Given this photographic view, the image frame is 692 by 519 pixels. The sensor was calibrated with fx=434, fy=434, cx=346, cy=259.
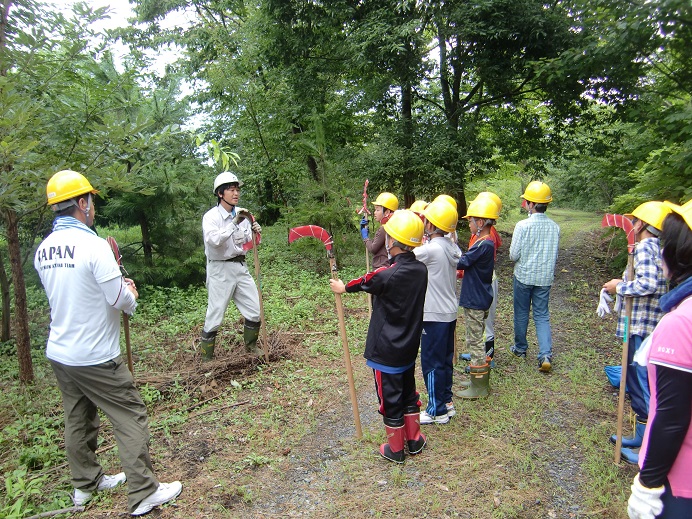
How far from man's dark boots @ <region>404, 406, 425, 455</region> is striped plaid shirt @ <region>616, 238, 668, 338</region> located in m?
1.96

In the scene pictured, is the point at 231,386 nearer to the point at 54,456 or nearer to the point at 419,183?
the point at 54,456

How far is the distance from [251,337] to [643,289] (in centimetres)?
439

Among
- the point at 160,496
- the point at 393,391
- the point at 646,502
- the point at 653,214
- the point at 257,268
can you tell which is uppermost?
the point at 653,214

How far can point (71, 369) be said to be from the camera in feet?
10.3

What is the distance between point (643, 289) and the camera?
3.49m

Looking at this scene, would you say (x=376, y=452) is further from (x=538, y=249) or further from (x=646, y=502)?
(x=538, y=249)

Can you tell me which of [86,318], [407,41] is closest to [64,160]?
[86,318]

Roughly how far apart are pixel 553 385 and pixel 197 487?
3934mm

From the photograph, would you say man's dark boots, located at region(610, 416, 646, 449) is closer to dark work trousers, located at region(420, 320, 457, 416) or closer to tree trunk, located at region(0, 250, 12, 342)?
dark work trousers, located at region(420, 320, 457, 416)

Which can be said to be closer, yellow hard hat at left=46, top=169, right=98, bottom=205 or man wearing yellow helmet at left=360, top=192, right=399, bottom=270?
yellow hard hat at left=46, top=169, right=98, bottom=205

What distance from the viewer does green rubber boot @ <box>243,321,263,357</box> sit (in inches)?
226

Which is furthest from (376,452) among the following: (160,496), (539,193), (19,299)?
(19,299)

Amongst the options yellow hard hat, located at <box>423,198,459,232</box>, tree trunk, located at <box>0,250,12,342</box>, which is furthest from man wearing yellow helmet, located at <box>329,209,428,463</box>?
tree trunk, located at <box>0,250,12,342</box>

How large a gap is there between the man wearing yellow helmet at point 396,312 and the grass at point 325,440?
2.02 feet
